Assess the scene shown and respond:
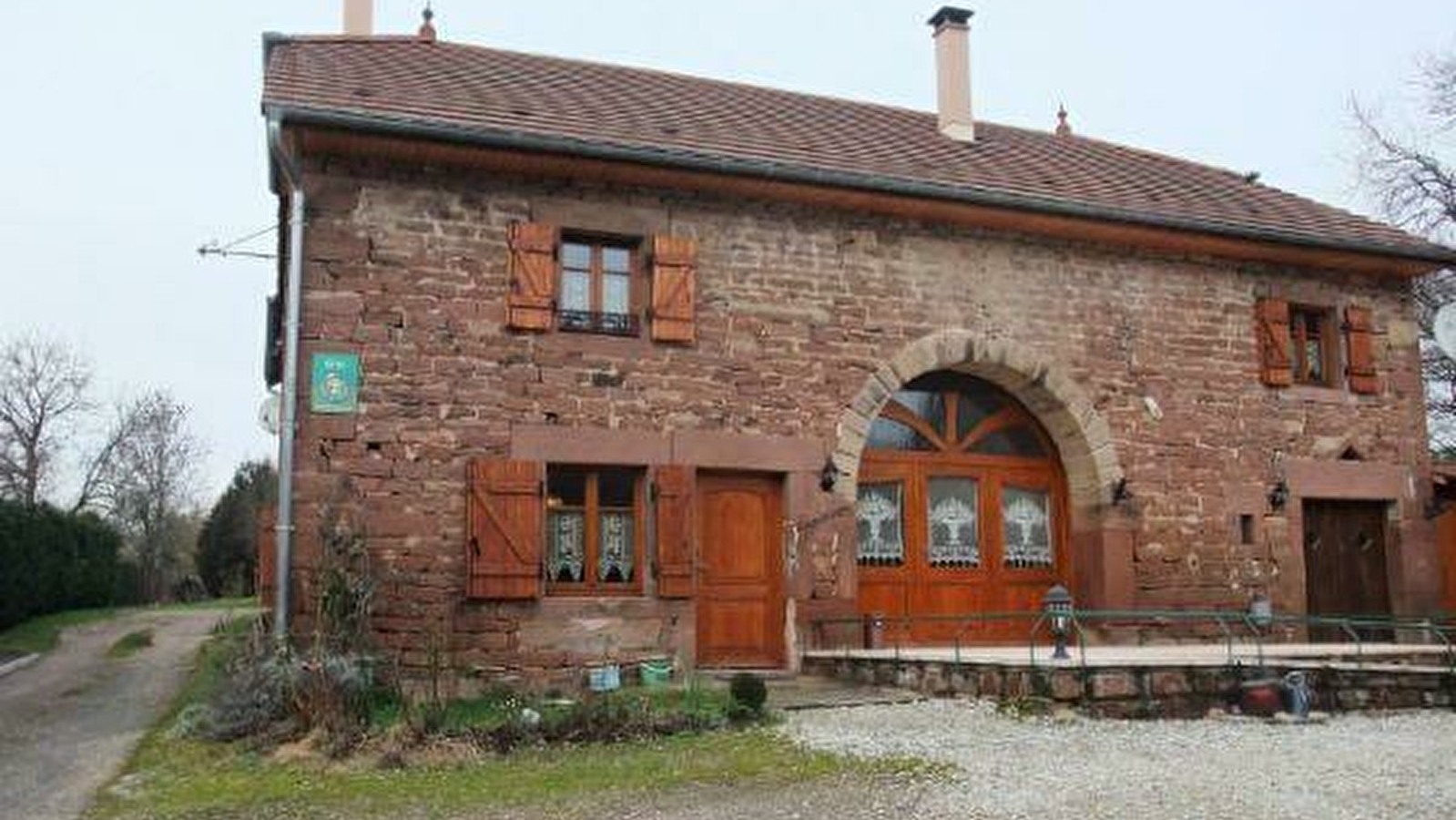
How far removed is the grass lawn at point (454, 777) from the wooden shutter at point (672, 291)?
410 cm

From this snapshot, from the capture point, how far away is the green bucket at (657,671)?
1114 cm

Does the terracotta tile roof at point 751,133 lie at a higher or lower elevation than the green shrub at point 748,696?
higher

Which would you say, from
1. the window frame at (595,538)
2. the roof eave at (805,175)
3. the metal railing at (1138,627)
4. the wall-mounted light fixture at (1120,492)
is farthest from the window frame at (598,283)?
the wall-mounted light fixture at (1120,492)

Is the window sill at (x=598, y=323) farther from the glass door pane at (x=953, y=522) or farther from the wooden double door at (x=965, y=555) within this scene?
the glass door pane at (x=953, y=522)

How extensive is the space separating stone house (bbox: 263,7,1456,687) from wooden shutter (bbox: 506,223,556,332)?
0.11 ft

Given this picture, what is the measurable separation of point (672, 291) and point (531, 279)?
1.25m

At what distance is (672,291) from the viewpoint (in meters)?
11.8

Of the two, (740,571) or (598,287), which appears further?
(740,571)

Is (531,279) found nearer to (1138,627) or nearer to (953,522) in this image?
(953,522)

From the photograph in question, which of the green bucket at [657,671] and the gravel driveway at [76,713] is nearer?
the gravel driveway at [76,713]

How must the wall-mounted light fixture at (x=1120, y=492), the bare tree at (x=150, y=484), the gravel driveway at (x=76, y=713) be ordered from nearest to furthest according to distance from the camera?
the gravel driveway at (x=76, y=713)
the wall-mounted light fixture at (x=1120, y=492)
the bare tree at (x=150, y=484)

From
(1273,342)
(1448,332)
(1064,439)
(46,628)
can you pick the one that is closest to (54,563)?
(46,628)

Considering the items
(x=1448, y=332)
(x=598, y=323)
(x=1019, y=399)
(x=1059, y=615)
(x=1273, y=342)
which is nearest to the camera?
(x=1448, y=332)

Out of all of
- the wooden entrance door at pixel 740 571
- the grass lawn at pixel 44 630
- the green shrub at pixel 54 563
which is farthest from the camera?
the green shrub at pixel 54 563
